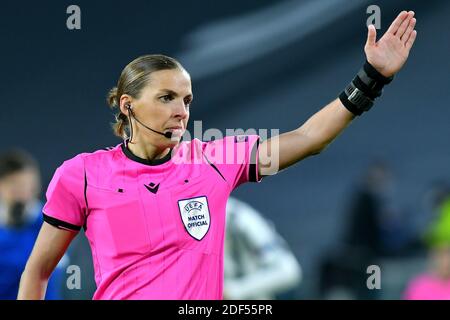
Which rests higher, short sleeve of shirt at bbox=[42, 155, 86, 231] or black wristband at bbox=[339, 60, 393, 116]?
black wristband at bbox=[339, 60, 393, 116]

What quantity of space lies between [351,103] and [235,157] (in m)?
0.46

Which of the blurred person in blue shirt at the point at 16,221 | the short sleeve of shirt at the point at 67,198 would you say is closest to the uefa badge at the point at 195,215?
the short sleeve of shirt at the point at 67,198

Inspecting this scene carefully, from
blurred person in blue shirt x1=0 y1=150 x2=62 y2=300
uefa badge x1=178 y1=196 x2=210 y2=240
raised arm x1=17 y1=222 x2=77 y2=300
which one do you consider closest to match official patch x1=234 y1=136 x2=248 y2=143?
uefa badge x1=178 y1=196 x2=210 y2=240

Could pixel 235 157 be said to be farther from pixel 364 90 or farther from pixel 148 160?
pixel 364 90

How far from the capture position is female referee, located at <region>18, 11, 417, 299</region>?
3594 millimetres

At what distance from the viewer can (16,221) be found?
5.82 meters

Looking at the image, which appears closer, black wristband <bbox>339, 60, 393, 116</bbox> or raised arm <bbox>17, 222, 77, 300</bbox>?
black wristband <bbox>339, 60, 393, 116</bbox>

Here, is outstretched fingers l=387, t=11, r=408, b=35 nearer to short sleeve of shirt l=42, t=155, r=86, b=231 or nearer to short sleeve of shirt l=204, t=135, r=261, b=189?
short sleeve of shirt l=204, t=135, r=261, b=189

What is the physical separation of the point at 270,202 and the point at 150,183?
7.24 metres

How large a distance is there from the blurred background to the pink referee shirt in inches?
233

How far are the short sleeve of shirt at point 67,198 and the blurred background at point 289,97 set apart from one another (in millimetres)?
5915

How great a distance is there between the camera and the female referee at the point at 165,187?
3594mm

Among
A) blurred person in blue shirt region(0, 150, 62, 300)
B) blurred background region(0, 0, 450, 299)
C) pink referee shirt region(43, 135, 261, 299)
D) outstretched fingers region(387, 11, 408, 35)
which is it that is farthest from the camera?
blurred background region(0, 0, 450, 299)
